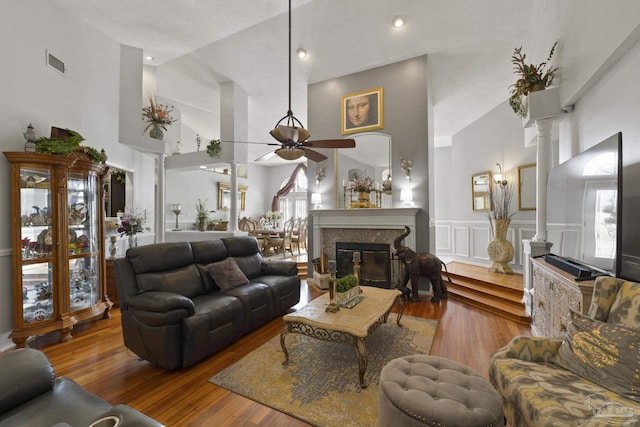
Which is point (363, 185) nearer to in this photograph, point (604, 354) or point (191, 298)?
point (191, 298)

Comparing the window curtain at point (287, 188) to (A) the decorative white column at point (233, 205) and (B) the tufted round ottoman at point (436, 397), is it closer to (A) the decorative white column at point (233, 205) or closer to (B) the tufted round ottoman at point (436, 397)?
(A) the decorative white column at point (233, 205)

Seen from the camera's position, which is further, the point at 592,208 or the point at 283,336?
the point at 283,336

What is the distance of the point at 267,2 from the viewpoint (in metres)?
3.70

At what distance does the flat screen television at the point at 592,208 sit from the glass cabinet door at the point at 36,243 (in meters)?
4.94

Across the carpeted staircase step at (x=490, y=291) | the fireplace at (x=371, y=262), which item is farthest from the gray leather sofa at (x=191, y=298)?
the carpeted staircase step at (x=490, y=291)

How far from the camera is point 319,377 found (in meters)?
2.20

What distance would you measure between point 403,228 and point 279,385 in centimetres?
317

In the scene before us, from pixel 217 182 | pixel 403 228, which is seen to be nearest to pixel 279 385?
pixel 403 228

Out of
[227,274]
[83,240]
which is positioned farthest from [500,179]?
[83,240]

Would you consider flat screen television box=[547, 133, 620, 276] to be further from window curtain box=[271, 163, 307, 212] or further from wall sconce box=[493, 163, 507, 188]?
window curtain box=[271, 163, 307, 212]

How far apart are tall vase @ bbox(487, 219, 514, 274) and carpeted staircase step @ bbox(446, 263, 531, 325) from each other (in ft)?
0.58

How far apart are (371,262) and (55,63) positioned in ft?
16.9

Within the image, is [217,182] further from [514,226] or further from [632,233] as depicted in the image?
[632,233]

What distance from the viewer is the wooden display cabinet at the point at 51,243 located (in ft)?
8.66
